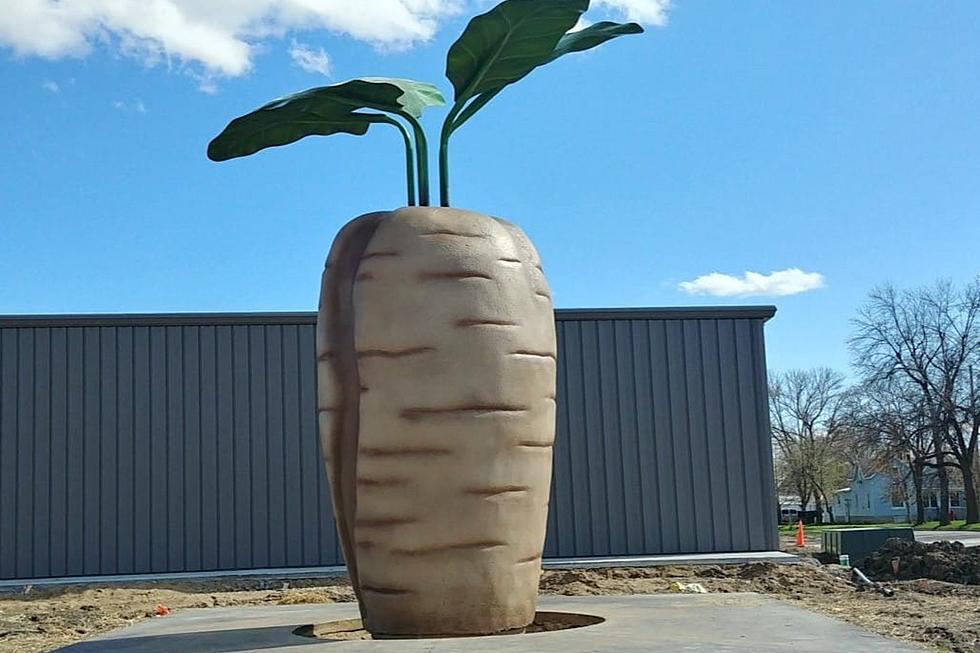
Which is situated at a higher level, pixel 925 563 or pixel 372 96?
pixel 372 96

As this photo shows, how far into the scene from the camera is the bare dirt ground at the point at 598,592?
8.35 metres

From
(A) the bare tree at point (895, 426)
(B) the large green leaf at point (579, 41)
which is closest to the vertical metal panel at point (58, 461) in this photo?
(B) the large green leaf at point (579, 41)

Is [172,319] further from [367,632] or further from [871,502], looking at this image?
[871,502]

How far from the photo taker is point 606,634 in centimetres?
633

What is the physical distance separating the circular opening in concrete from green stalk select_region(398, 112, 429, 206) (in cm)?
266

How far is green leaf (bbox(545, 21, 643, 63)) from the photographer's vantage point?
23.8ft

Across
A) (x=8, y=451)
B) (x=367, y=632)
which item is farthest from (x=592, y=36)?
(x=8, y=451)

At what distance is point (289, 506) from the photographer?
13547mm

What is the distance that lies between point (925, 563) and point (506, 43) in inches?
370

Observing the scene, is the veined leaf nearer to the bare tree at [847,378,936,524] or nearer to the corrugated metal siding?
the corrugated metal siding

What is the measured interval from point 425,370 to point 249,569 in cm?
787

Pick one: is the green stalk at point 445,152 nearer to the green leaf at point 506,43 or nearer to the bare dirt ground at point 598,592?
the green leaf at point 506,43

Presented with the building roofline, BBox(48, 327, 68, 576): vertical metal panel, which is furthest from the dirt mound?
BBox(48, 327, 68, 576): vertical metal panel

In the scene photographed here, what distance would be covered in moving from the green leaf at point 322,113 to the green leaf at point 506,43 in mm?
283
